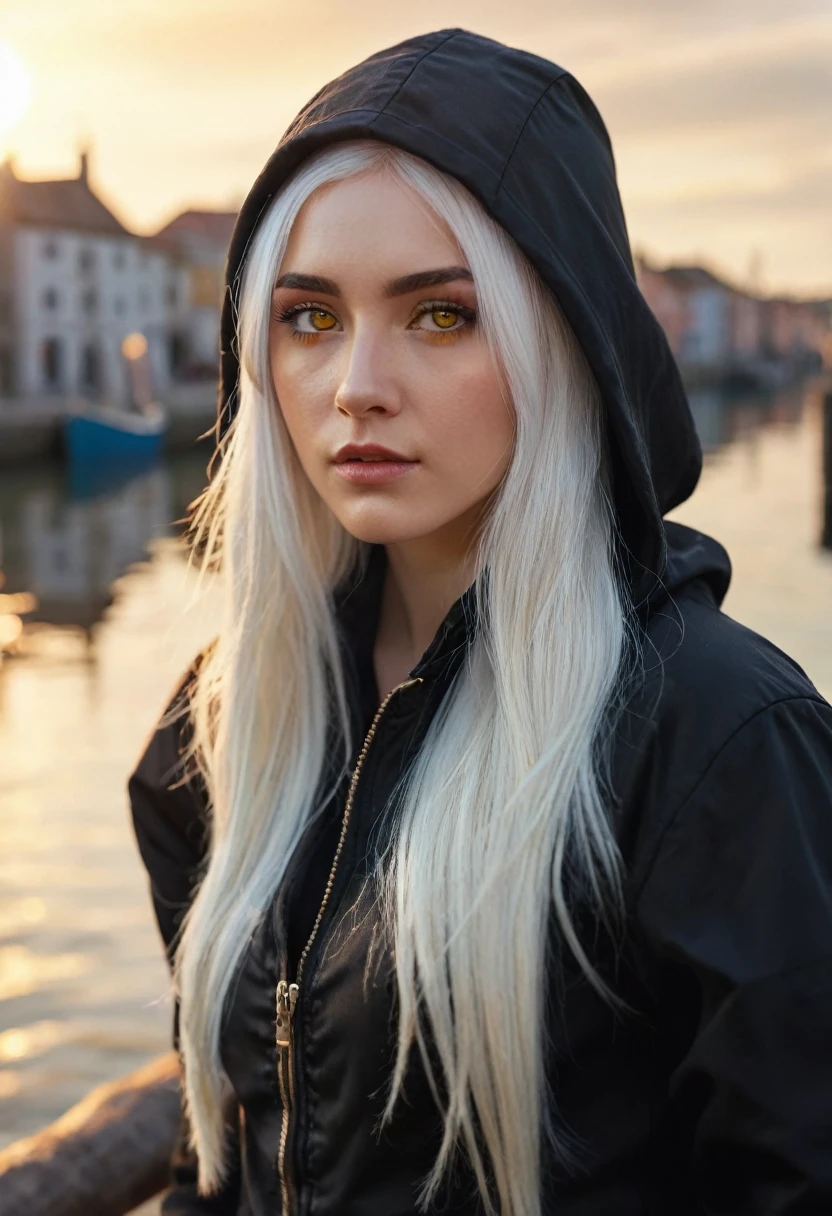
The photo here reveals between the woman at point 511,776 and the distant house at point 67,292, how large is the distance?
42.0 meters

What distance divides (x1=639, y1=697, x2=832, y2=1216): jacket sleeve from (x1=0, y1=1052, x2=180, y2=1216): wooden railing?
129 cm

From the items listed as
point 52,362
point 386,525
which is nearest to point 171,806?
point 386,525

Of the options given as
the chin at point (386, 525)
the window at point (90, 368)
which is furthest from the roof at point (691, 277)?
the chin at point (386, 525)

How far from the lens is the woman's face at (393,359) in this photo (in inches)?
70.0

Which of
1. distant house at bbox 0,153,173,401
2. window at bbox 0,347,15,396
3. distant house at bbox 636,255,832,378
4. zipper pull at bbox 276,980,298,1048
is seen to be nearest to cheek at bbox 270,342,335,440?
zipper pull at bbox 276,980,298,1048

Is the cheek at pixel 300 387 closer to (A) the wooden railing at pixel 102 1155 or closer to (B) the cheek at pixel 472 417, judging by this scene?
(B) the cheek at pixel 472 417

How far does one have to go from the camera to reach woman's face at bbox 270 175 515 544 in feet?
5.83

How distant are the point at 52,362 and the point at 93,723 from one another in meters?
38.3

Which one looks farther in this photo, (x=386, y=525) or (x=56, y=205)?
(x=56, y=205)

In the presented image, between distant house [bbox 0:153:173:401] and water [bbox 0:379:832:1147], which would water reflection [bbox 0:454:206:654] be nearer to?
water [bbox 0:379:832:1147]

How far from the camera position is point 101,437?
101ft

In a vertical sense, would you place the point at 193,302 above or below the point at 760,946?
below

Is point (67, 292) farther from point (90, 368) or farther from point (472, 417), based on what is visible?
point (472, 417)

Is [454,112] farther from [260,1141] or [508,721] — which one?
[260,1141]
